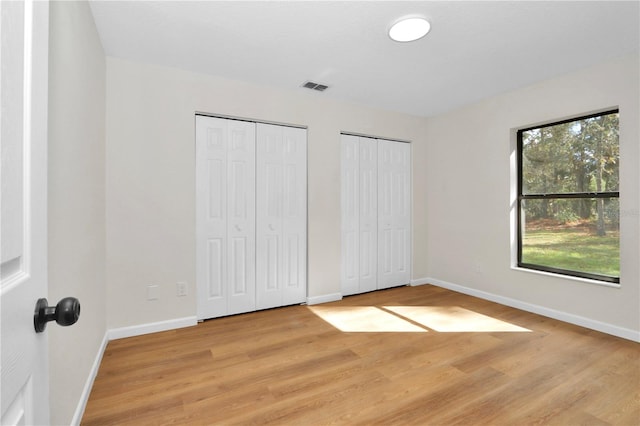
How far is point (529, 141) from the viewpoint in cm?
366

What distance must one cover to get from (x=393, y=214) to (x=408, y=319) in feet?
5.46

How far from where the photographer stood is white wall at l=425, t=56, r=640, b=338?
→ 277 cm

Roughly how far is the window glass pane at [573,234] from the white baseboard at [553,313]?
1.56ft

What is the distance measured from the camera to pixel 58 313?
0.64 meters

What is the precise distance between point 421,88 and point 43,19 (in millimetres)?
3543

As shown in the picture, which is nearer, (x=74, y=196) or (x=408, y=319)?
(x=74, y=196)

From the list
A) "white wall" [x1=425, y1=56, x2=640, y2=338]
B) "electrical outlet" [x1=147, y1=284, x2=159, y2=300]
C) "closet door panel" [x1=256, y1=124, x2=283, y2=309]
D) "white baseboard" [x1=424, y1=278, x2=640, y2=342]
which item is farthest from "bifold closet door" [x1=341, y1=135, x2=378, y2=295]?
"electrical outlet" [x1=147, y1=284, x2=159, y2=300]


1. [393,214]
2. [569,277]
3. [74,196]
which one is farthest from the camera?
[393,214]

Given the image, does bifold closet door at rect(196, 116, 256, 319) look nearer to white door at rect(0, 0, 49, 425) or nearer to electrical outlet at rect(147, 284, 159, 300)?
electrical outlet at rect(147, 284, 159, 300)

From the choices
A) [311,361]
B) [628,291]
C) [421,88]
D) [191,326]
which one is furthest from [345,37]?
[628,291]

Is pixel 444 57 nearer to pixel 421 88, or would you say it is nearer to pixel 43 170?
A: pixel 421 88

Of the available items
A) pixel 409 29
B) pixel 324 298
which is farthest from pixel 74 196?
pixel 324 298

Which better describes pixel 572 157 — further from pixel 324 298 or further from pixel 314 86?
pixel 324 298

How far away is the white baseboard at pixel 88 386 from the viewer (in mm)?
1661
